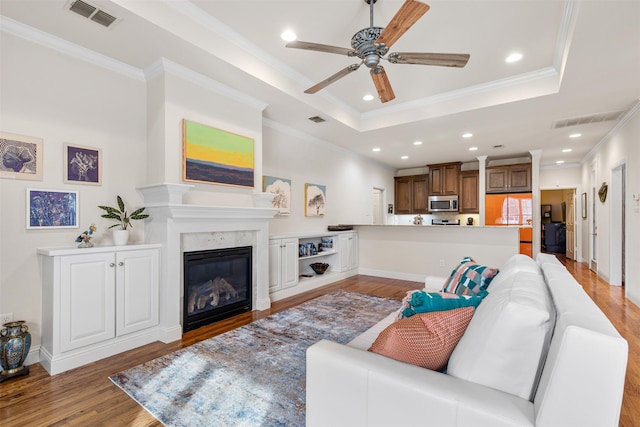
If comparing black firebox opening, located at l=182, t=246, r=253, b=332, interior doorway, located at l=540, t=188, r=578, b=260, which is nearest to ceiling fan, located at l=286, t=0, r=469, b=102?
black firebox opening, located at l=182, t=246, r=253, b=332

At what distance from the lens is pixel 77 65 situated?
2.81 m

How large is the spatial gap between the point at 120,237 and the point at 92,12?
5.99ft

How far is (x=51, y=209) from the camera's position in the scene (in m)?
2.64

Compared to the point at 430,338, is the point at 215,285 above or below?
below

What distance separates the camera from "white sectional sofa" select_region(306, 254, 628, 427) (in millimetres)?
820

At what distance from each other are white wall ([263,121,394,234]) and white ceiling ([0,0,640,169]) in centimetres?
52

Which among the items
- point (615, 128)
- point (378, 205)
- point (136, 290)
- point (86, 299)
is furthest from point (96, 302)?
point (615, 128)

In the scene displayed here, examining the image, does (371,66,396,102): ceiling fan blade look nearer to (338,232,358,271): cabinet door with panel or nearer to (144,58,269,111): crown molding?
(144,58,269,111): crown molding

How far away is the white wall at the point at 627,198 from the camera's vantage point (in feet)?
13.3

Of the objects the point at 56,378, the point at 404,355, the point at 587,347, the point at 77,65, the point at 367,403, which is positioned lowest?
the point at 56,378

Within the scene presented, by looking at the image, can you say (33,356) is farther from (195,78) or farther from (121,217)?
(195,78)

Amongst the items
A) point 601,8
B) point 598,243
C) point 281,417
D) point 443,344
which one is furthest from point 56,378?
point 598,243

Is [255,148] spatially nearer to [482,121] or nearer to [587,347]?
[482,121]

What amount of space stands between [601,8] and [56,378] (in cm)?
481
